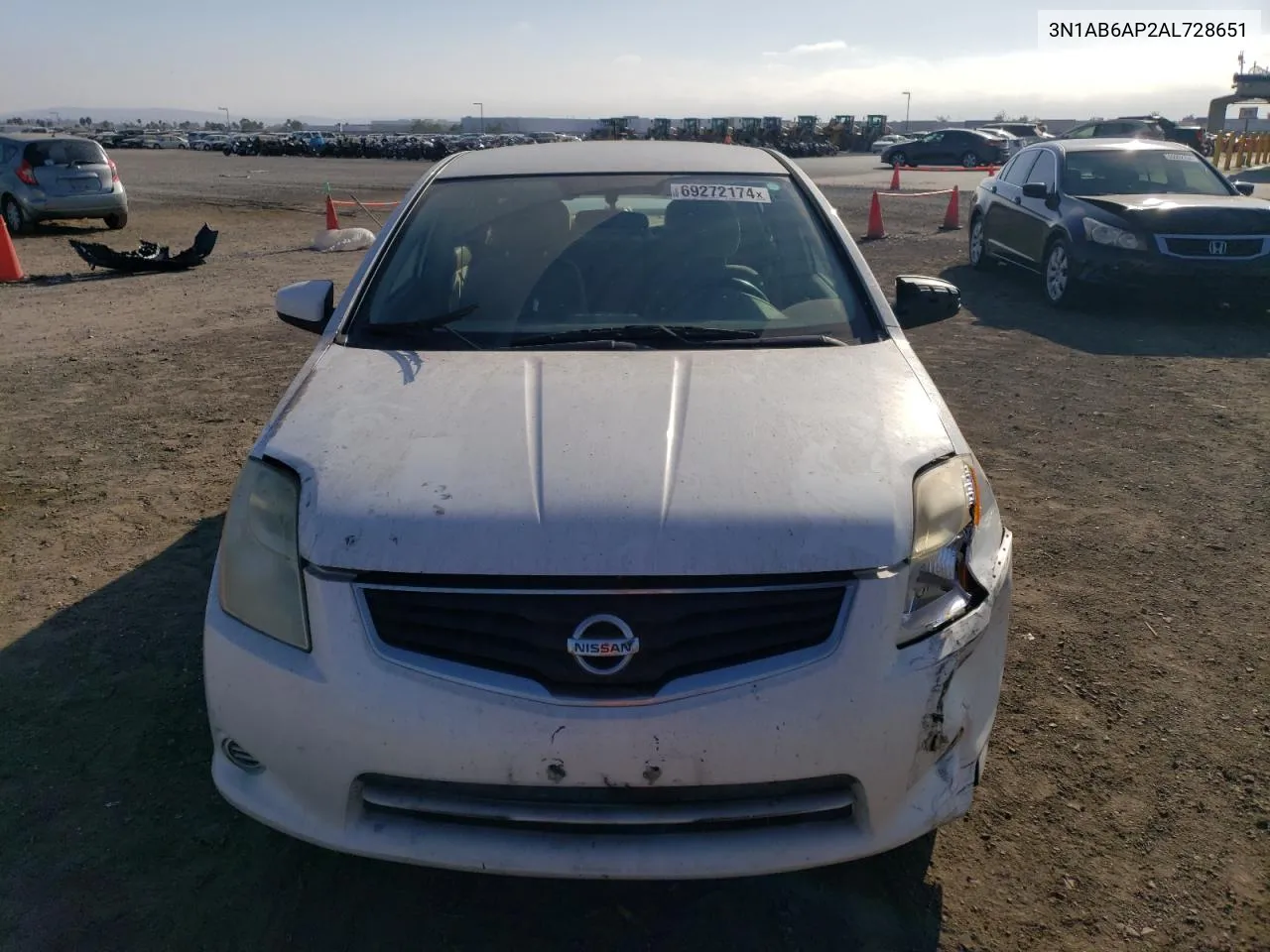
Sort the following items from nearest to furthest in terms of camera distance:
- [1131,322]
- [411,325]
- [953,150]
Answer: [411,325] < [1131,322] < [953,150]

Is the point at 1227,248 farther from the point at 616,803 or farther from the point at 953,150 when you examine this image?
the point at 953,150

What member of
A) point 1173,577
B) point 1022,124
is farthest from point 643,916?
point 1022,124

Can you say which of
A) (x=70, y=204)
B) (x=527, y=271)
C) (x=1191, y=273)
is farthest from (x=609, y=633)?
(x=70, y=204)

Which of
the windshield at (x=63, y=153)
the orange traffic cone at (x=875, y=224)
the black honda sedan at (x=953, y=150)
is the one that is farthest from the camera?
the black honda sedan at (x=953, y=150)

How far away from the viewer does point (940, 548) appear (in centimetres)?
221

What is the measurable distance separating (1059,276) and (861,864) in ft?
28.1

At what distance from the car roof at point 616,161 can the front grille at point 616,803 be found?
8.12ft

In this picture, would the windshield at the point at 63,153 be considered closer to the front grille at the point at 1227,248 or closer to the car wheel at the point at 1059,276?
the car wheel at the point at 1059,276

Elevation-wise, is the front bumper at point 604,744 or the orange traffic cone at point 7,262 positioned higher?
the orange traffic cone at point 7,262

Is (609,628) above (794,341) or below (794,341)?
below

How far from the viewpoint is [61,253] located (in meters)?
14.0

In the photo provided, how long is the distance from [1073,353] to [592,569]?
23.2ft

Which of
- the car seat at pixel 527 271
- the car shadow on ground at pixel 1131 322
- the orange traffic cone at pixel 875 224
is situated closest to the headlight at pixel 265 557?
the car seat at pixel 527 271

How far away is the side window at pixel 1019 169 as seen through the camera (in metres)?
11.1
